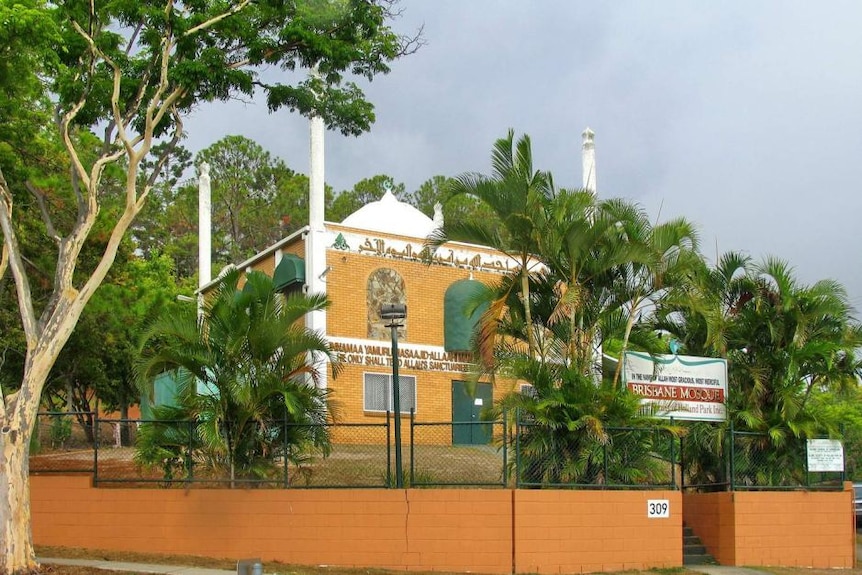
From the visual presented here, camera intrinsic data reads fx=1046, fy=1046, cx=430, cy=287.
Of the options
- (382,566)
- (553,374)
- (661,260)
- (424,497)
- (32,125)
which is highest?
(32,125)

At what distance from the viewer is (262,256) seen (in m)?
28.9

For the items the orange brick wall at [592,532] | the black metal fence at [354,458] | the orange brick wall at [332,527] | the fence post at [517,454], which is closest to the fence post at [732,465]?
the black metal fence at [354,458]

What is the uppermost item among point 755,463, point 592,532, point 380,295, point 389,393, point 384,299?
point 380,295

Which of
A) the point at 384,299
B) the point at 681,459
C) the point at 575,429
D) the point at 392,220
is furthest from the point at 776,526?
the point at 392,220

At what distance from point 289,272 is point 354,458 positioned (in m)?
9.62

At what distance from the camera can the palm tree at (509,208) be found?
1802 centimetres

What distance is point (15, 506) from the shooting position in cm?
1402

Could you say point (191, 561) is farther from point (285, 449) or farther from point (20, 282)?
point (20, 282)

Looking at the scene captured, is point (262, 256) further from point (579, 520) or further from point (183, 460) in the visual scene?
point (579, 520)

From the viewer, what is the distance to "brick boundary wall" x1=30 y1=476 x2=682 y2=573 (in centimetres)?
1641

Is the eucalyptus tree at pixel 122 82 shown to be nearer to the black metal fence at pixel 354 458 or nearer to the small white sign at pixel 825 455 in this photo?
the black metal fence at pixel 354 458

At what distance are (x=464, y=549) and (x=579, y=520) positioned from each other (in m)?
2.04

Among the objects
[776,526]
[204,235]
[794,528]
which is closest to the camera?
[776,526]

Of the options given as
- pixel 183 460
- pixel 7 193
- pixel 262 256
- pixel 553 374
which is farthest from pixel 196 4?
pixel 262 256
